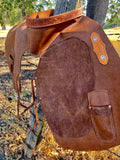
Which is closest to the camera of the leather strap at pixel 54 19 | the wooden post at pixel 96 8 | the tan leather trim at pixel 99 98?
the tan leather trim at pixel 99 98

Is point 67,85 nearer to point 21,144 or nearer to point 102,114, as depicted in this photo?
point 102,114

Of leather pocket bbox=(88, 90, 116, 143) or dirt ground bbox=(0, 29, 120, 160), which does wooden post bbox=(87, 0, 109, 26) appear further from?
leather pocket bbox=(88, 90, 116, 143)

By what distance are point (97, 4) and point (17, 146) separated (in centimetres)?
198

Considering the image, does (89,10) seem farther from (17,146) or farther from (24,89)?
(24,89)

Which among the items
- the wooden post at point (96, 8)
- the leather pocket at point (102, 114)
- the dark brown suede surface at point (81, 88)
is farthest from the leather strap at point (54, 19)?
the wooden post at point (96, 8)

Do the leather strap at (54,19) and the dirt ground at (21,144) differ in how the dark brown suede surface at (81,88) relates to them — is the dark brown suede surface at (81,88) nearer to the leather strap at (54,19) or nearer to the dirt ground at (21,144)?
→ the leather strap at (54,19)

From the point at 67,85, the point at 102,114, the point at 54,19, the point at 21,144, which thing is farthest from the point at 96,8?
the point at 21,144

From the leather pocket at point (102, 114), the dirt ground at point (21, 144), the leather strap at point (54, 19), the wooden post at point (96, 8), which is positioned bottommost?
the dirt ground at point (21, 144)

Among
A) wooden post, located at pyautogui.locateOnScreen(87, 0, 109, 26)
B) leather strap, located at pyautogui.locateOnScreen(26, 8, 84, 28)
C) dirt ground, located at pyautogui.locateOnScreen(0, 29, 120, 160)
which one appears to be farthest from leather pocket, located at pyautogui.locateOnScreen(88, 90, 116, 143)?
wooden post, located at pyautogui.locateOnScreen(87, 0, 109, 26)

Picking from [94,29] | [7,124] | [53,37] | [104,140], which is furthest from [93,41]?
[7,124]

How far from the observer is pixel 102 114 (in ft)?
2.74

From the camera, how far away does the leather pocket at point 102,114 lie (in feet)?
2.72

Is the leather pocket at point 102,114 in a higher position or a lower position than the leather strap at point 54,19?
lower

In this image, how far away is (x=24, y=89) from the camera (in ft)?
11.5
